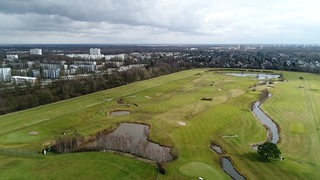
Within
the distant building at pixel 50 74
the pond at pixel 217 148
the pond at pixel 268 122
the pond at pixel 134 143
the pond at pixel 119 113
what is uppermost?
the distant building at pixel 50 74

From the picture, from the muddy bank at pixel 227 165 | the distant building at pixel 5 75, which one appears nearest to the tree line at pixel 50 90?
the distant building at pixel 5 75

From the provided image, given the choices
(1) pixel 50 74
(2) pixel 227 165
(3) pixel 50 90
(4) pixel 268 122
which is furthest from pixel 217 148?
(1) pixel 50 74

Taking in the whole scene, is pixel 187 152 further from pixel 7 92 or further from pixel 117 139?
pixel 7 92

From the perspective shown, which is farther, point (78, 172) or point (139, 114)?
point (139, 114)

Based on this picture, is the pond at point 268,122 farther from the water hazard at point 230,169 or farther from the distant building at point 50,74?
the distant building at point 50,74

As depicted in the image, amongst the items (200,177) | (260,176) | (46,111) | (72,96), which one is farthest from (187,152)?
(72,96)

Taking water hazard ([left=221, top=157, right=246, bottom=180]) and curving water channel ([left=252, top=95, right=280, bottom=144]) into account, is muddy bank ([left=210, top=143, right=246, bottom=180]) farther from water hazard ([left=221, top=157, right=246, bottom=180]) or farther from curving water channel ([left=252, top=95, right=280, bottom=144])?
curving water channel ([left=252, top=95, right=280, bottom=144])

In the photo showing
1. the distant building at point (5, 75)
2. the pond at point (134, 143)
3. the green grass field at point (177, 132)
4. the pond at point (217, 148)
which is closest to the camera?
the green grass field at point (177, 132)
